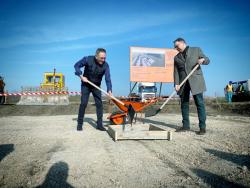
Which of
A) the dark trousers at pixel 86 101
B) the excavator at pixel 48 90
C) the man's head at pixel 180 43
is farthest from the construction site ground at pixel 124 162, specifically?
the excavator at pixel 48 90

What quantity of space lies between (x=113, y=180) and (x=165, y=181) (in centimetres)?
53

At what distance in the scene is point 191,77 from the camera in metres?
5.08

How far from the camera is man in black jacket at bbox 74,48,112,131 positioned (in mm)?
5289

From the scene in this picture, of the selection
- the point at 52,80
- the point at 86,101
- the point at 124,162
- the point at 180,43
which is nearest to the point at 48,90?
the point at 52,80

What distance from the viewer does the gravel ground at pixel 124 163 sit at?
2215 mm

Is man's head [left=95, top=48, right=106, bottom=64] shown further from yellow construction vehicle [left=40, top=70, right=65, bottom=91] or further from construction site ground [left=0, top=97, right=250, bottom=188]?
yellow construction vehicle [left=40, top=70, right=65, bottom=91]

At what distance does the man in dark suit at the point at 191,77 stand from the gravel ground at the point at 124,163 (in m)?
0.95

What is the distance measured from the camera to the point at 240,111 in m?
12.8

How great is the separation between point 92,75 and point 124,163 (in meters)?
3.08

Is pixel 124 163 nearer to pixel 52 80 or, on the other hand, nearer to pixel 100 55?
pixel 100 55

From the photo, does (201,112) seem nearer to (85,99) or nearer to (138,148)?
(138,148)

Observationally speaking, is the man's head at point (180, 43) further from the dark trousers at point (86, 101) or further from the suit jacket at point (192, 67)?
the dark trousers at point (86, 101)

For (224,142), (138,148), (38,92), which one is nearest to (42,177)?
(138,148)

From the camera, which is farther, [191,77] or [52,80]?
[52,80]
